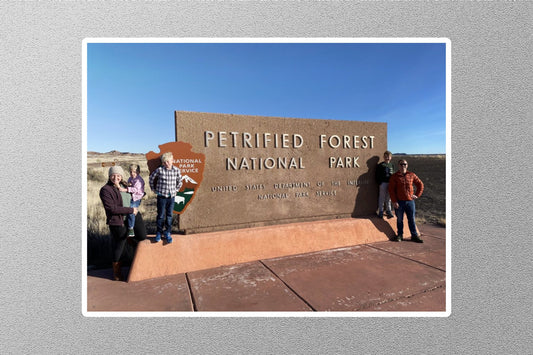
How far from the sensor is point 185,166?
3.31m

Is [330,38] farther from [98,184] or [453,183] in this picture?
[98,184]

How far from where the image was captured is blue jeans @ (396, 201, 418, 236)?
13.7 feet

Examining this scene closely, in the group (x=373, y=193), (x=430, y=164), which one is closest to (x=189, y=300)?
(x=373, y=193)

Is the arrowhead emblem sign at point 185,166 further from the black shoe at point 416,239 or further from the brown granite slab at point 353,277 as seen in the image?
the black shoe at point 416,239

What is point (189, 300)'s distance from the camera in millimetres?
2498

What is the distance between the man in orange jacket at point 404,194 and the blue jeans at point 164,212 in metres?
3.48

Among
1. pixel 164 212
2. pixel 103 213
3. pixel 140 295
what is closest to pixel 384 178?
pixel 164 212

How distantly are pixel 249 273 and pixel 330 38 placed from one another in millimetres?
2749

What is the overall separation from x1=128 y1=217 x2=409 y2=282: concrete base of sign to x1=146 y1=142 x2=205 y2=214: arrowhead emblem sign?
475mm

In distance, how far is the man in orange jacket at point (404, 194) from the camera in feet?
13.5

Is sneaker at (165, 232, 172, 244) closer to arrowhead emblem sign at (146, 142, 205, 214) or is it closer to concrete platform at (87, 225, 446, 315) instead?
arrowhead emblem sign at (146, 142, 205, 214)

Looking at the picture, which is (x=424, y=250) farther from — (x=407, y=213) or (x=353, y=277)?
(x=353, y=277)

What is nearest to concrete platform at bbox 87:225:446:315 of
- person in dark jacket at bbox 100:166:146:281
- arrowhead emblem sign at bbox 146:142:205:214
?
person in dark jacket at bbox 100:166:146:281

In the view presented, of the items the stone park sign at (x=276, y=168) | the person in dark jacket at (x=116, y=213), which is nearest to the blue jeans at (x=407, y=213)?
the stone park sign at (x=276, y=168)
